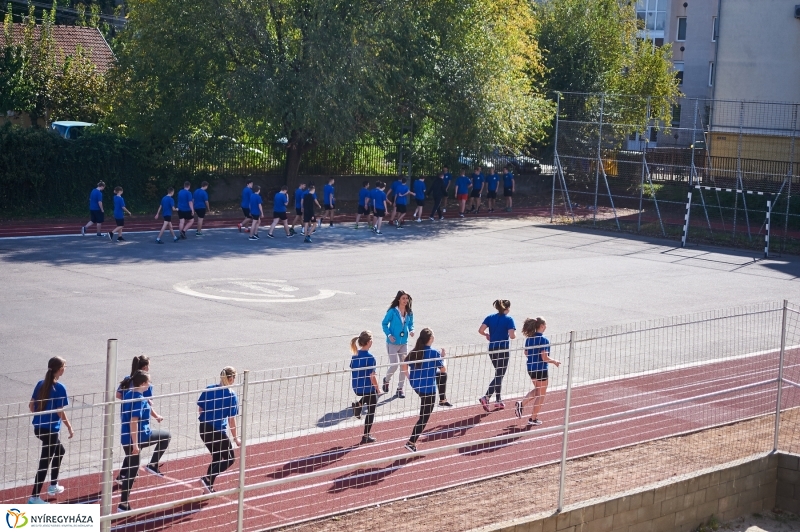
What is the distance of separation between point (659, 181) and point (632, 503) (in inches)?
1097

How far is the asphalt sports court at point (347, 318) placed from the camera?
8984 millimetres

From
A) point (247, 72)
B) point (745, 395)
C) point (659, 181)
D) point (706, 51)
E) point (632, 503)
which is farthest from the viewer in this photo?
point (706, 51)

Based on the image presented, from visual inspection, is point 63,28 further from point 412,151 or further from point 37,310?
point 37,310

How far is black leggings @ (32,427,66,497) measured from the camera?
754 centimetres

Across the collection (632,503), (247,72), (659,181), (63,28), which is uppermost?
(63,28)

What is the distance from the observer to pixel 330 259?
23.7 metres

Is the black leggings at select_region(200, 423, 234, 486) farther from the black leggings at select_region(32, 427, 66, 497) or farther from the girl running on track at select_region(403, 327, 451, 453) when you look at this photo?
the girl running on track at select_region(403, 327, 451, 453)

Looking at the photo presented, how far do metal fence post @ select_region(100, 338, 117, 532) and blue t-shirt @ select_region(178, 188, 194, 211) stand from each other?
1957 cm

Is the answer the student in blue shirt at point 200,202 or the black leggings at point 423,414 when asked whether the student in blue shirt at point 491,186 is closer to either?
the student in blue shirt at point 200,202

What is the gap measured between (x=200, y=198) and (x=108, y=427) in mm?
21020

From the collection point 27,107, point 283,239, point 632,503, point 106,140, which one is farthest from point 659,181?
point 632,503

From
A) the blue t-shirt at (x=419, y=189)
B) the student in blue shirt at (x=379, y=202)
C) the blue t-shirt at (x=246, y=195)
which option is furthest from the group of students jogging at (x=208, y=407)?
the blue t-shirt at (x=419, y=189)

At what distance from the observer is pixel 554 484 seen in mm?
9023

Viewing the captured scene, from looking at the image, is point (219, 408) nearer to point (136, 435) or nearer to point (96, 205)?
point (136, 435)
